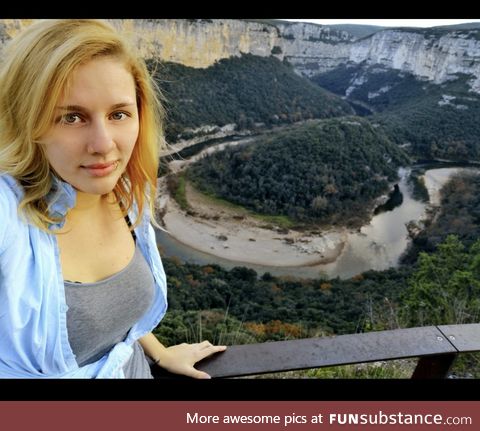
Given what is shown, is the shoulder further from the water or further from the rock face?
the rock face

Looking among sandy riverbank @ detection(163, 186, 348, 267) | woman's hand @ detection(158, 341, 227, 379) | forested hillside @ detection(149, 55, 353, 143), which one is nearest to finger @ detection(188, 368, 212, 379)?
woman's hand @ detection(158, 341, 227, 379)

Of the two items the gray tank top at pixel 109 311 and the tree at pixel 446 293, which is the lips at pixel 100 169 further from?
the tree at pixel 446 293

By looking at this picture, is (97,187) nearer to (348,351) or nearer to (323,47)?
(348,351)

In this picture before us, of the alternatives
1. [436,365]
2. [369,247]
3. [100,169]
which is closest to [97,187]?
[100,169]

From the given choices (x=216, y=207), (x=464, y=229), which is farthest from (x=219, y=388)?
(x=216, y=207)

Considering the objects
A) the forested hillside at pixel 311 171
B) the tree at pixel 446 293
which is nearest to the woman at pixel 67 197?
the tree at pixel 446 293

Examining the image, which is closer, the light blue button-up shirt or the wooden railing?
the light blue button-up shirt

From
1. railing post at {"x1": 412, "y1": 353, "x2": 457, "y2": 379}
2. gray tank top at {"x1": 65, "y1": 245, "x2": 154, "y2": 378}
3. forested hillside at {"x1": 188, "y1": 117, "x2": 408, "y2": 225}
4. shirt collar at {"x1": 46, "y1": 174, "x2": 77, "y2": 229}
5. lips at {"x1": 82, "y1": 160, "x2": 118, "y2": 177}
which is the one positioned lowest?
forested hillside at {"x1": 188, "y1": 117, "x2": 408, "y2": 225}

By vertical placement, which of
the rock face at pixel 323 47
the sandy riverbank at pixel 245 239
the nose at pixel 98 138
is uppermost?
the nose at pixel 98 138
